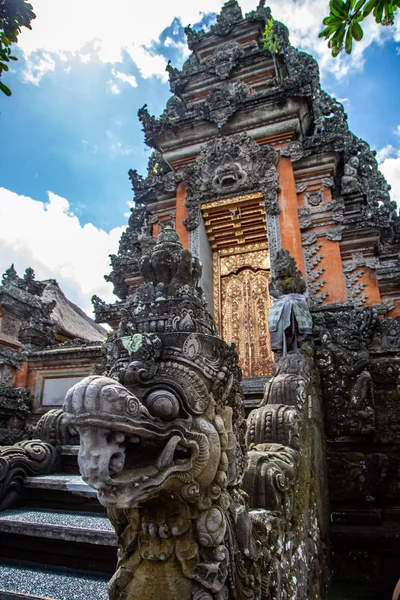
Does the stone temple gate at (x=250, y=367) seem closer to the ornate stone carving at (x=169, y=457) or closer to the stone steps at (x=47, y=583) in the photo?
Result: the ornate stone carving at (x=169, y=457)

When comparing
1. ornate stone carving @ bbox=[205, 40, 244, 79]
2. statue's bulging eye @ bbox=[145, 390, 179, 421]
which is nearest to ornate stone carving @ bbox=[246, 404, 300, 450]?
statue's bulging eye @ bbox=[145, 390, 179, 421]

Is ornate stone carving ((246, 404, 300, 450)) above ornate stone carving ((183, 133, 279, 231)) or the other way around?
the other way around

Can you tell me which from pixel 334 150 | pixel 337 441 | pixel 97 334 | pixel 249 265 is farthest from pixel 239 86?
pixel 97 334

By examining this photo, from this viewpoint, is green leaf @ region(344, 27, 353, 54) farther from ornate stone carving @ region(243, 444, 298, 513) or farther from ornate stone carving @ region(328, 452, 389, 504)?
ornate stone carving @ region(328, 452, 389, 504)

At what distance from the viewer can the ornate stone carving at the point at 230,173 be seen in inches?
388

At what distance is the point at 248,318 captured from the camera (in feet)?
31.6

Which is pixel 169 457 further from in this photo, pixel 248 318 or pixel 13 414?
pixel 248 318

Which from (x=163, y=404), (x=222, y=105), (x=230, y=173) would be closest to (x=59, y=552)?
(x=163, y=404)

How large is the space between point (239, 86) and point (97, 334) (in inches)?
604

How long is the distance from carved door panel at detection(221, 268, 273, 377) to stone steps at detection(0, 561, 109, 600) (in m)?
6.47

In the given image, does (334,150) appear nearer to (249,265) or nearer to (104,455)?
(249,265)

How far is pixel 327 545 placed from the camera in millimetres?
4156

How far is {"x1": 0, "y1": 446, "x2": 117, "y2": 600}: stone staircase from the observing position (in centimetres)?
257

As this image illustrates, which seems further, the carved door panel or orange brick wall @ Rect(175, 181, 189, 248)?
orange brick wall @ Rect(175, 181, 189, 248)
